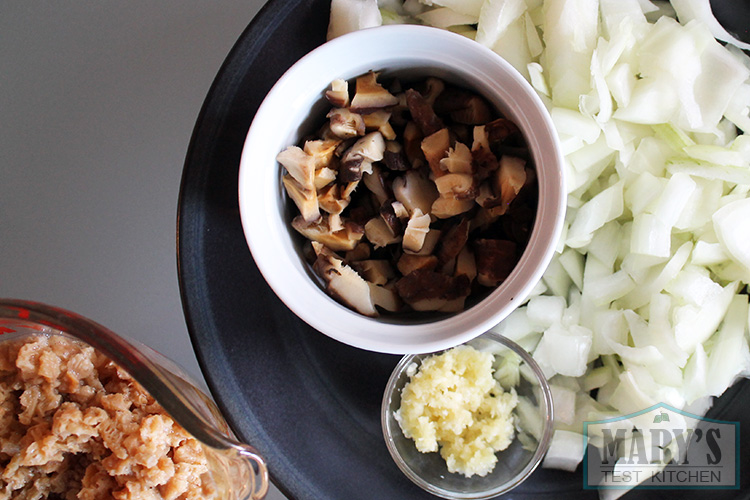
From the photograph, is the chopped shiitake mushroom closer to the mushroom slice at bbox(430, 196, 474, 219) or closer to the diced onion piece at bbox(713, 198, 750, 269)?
the mushroom slice at bbox(430, 196, 474, 219)

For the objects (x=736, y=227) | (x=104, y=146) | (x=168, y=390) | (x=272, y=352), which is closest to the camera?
(x=168, y=390)

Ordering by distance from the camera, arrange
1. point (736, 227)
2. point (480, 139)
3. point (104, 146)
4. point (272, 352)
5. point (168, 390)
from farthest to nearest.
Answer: point (104, 146) < point (272, 352) < point (736, 227) < point (480, 139) < point (168, 390)

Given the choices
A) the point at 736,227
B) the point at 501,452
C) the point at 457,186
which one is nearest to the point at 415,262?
the point at 457,186

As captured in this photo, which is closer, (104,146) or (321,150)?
(321,150)

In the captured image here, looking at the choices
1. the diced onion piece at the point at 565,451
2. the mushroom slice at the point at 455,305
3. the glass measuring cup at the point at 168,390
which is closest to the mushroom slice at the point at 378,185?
A: the mushroom slice at the point at 455,305

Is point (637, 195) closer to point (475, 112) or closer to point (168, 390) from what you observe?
point (475, 112)

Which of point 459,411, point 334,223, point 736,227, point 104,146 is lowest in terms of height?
point 459,411
